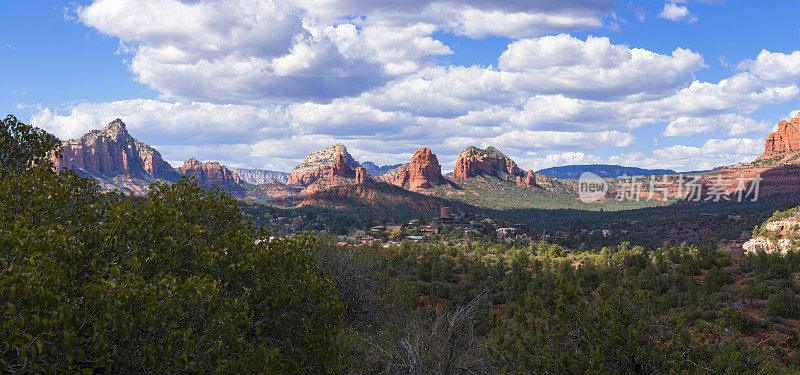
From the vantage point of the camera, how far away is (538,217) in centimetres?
13738

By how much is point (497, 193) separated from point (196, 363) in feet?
639

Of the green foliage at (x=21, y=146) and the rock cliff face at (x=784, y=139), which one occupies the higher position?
the rock cliff face at (x=784, y=139)

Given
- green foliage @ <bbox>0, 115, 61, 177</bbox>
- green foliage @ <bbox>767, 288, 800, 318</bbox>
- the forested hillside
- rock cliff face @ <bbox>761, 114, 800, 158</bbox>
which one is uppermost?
rock cliff face @ <bbox>761, 114, 800, 158</bbox>

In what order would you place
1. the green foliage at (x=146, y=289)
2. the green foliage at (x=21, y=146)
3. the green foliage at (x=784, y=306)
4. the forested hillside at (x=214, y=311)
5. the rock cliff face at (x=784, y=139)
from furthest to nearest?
the rock cliff face at (x=784, y=139) < the green foliage at (x=784, y=306) < the green foliage at (x=21, y=146) < the forested hillside at (x=214, y=311) < the green foliage at (x=146, y=289)

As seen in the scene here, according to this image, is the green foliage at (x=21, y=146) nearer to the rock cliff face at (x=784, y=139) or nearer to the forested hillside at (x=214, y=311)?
the forested hillside at (x=214, y=311)

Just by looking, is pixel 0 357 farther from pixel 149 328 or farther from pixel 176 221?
pixel 176 221

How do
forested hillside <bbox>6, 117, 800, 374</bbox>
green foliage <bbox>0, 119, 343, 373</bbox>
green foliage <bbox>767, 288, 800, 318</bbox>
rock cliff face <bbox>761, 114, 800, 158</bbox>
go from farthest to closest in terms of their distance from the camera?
rock cliff face <bbox>761, 114, 800, 158</bbox>
green foliage <bbox>767, 288, 800, 318</bbox>
forested hillside <bbox>6, 117, 800, 374</bbox>
green foliage <bbox>0, 119, 343, 373</bbox>

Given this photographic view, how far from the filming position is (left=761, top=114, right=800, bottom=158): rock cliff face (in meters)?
156

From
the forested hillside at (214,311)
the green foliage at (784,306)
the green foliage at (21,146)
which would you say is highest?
the green foliage at (21,146)

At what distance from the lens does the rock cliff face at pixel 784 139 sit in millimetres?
155600

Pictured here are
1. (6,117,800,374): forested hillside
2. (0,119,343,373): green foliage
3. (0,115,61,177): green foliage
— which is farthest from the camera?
(0,115,61,177): green foliage

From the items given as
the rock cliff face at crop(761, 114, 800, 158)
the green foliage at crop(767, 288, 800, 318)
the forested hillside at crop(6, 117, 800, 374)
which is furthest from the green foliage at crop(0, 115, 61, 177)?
the rock cliff face at crop(761, 114, 800, 158)

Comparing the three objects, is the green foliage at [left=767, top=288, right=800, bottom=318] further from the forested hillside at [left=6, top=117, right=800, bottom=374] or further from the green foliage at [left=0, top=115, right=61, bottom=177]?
the green foliage at [left=0, top=115, right=61, bottom=177]

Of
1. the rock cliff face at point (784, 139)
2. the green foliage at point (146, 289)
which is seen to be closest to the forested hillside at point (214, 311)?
the green foliage at point (146, 289)
